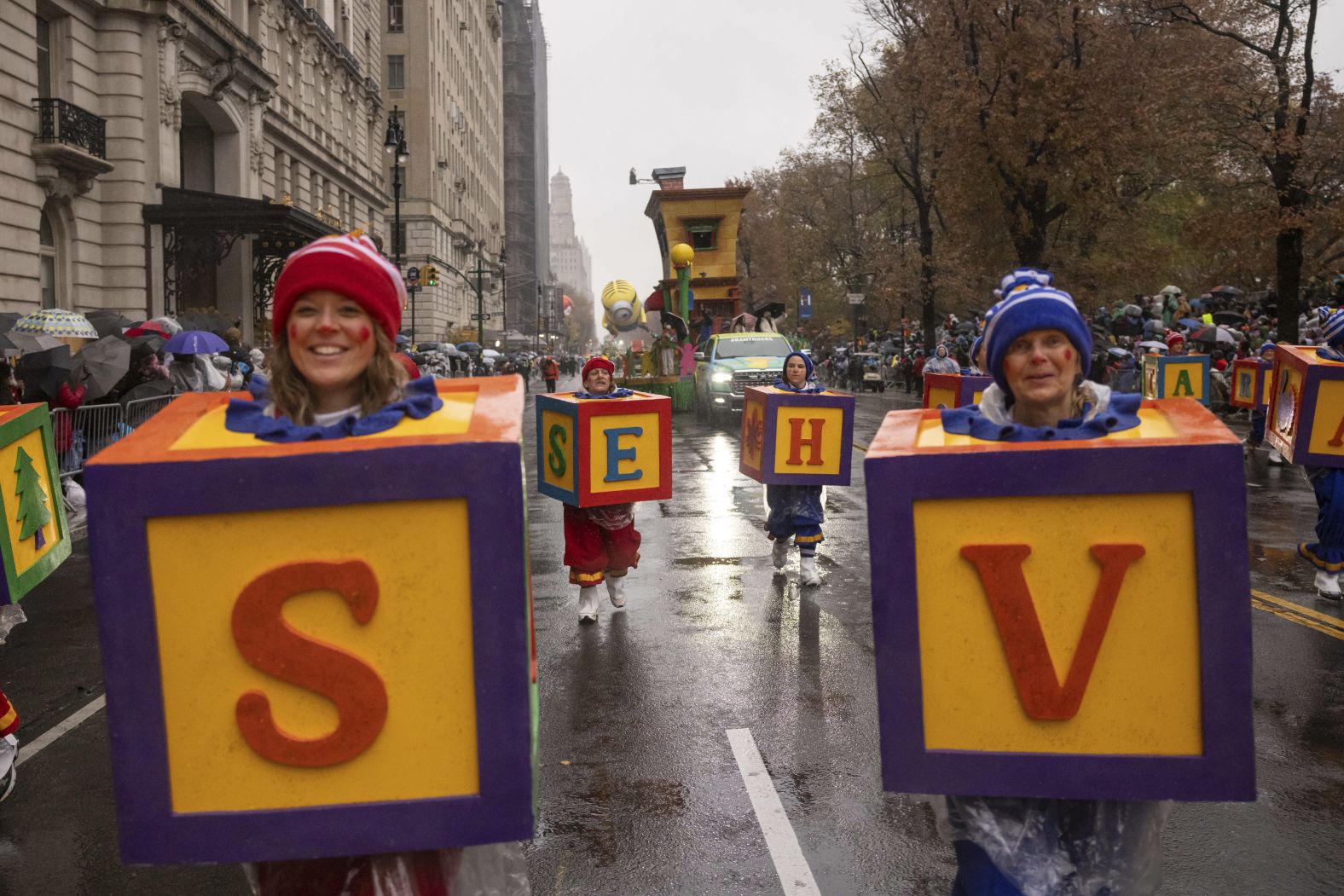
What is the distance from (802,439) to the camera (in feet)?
31.7

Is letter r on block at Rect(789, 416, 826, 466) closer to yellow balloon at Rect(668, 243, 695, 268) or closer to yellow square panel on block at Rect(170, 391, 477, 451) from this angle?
yellow square panel on block at Rect(170, 391, 477, 451)

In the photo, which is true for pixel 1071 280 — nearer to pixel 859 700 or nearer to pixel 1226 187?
pixel 1226 187

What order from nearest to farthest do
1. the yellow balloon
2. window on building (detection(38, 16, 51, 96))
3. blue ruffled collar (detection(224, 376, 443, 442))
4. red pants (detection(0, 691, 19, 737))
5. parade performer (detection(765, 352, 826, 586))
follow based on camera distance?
1. blue ruffled collar (detection(224, 376, 443, 442))
2. red pants (detection(0, 691, 19, 737))
3. parade performer (detection(765, 352, 826, 586))
4. window on building (detection(38, 16, 51, 96))
5. the yellow balloon

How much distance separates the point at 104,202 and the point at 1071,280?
24234 mm

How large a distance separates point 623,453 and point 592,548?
71 cm

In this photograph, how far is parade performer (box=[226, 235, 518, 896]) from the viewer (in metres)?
2.68

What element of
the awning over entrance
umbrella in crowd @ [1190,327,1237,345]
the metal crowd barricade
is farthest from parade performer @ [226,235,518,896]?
the awning over entrance

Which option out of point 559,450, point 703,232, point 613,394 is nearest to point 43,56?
point 613,394

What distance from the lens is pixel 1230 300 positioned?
34469mm

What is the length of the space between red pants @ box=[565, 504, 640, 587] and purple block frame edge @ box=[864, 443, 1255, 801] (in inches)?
231

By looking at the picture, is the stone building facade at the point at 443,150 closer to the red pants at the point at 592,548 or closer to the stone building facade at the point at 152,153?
the stone building facade at the point at 152,153

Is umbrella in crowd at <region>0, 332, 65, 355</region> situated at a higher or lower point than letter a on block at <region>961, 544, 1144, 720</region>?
higher

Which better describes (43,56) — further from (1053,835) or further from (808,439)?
(1053,835)

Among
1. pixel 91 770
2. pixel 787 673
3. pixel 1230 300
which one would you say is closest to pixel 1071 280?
pixel 1230 300
